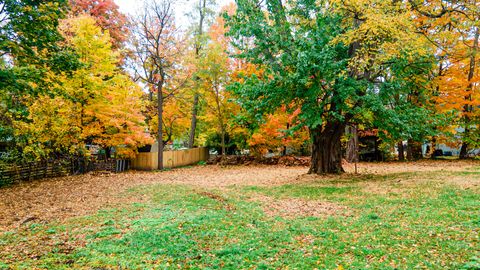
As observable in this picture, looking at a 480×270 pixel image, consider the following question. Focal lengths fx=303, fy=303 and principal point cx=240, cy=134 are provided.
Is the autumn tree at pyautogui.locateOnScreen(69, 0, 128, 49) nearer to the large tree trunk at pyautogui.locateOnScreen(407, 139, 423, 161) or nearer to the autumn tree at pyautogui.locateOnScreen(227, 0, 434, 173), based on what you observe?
the autumn tree at pyautogui.locateOnScreen(227, 0, 434, 173)

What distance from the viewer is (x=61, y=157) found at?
15250 millimetres

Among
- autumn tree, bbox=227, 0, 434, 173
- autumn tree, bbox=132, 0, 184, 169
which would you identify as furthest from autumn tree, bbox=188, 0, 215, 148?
autumn tree, bbox=227, 0, 434, 173

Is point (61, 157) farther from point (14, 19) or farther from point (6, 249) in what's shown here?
point (6, 249)

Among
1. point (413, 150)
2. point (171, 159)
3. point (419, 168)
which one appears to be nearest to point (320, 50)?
point (419, 168)

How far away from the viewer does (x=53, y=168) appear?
14.7 meters

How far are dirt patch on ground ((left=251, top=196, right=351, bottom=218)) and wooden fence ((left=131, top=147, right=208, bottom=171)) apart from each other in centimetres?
1305

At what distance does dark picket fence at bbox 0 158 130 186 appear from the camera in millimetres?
12570

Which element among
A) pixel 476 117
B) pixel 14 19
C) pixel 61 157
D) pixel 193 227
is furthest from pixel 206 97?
pixel 476 117

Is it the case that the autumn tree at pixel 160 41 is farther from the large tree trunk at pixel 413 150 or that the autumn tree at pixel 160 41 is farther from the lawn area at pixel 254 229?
the large tree trunk at pixel 413 150

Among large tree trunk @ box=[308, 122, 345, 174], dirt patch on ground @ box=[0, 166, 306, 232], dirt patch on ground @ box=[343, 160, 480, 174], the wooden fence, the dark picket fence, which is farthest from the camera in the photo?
the wooden fence

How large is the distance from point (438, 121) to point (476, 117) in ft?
36.3

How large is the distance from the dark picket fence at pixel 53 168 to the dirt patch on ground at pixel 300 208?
10685 millimetres

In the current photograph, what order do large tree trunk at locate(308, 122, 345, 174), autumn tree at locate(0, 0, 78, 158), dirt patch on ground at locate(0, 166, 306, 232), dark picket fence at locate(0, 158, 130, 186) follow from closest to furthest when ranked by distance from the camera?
dirt patch on ground at locate(0, 166, 306, 232) → autumn tree at locate(0, 0, 78, 158) → dark picket fence at locate(0, 158, 130, 186) → large tree trunk at locate(308, 122, 345, 174)

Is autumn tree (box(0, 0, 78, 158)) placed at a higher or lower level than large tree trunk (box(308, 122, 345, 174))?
higher
